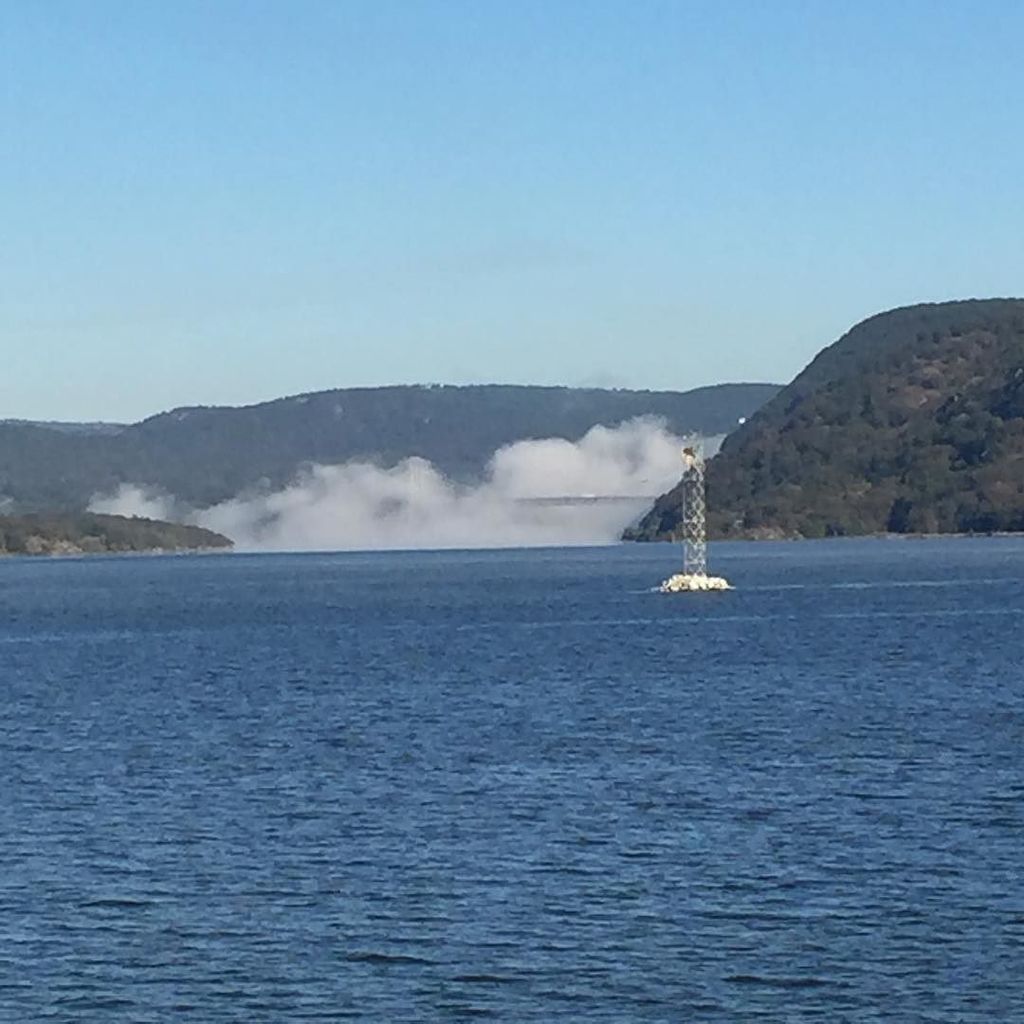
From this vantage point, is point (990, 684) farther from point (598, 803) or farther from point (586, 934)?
point (586, 934)

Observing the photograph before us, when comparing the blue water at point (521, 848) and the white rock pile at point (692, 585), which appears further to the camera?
the white rock pile at point (692, 585)

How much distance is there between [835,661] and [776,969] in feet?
212

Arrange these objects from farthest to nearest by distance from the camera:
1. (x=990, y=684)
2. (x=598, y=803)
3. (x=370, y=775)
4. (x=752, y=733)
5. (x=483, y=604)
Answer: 1. (x=483, y=604)
2. (x=990, y=684)
3. (x=752, y=733)
4. (x=370, y=775)
5. (x=598, y=803)

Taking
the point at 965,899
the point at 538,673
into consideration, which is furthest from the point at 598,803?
the point at 538,673

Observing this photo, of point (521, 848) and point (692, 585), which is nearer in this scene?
point (521, 848)

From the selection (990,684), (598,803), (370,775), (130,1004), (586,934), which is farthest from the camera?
(990,684)

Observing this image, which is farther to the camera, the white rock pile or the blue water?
the white rock pile

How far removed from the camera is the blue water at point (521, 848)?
3550 cm

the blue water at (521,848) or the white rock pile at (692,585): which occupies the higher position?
the blue water at (521,848)

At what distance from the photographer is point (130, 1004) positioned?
3478cm

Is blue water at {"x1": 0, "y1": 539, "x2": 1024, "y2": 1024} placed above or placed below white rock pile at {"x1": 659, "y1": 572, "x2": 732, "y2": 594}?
above

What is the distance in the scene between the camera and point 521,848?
152ft

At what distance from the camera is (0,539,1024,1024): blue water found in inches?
1398

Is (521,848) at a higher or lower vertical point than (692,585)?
higher
